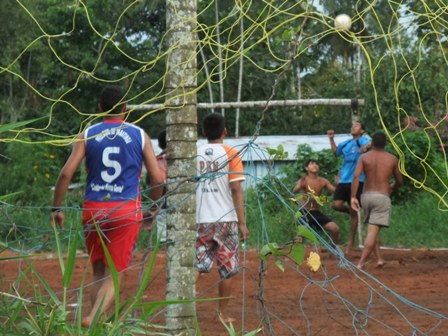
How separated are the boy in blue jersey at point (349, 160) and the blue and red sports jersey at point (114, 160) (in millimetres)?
6224

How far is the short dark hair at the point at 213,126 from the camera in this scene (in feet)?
24.9

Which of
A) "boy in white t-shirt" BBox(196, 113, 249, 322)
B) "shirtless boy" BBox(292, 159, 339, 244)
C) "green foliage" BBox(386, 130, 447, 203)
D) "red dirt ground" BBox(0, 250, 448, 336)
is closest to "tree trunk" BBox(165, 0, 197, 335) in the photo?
"red dirt ground" BBox(0, 250, 448, 336)

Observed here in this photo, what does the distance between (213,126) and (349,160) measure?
203 inches

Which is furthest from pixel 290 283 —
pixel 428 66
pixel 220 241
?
pixel 428 66

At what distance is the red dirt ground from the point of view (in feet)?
23.3

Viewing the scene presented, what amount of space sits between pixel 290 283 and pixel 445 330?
3.27m

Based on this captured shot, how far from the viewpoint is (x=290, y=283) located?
10.2 meters

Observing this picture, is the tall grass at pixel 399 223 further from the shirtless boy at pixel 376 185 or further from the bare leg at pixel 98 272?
the bare leg at pixel 98 272

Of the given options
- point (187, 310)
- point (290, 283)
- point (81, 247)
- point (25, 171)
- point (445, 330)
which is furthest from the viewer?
point (25, 171)

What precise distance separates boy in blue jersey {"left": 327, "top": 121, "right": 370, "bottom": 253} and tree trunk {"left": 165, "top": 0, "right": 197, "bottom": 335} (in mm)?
6621

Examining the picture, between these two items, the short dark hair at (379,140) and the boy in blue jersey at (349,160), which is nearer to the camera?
the short dark hair at (379,140)

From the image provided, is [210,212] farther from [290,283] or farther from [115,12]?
[115,12]

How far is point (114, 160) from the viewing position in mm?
6160

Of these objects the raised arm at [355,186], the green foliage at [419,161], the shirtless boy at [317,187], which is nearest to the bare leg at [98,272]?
the raised arm at [355,186]
